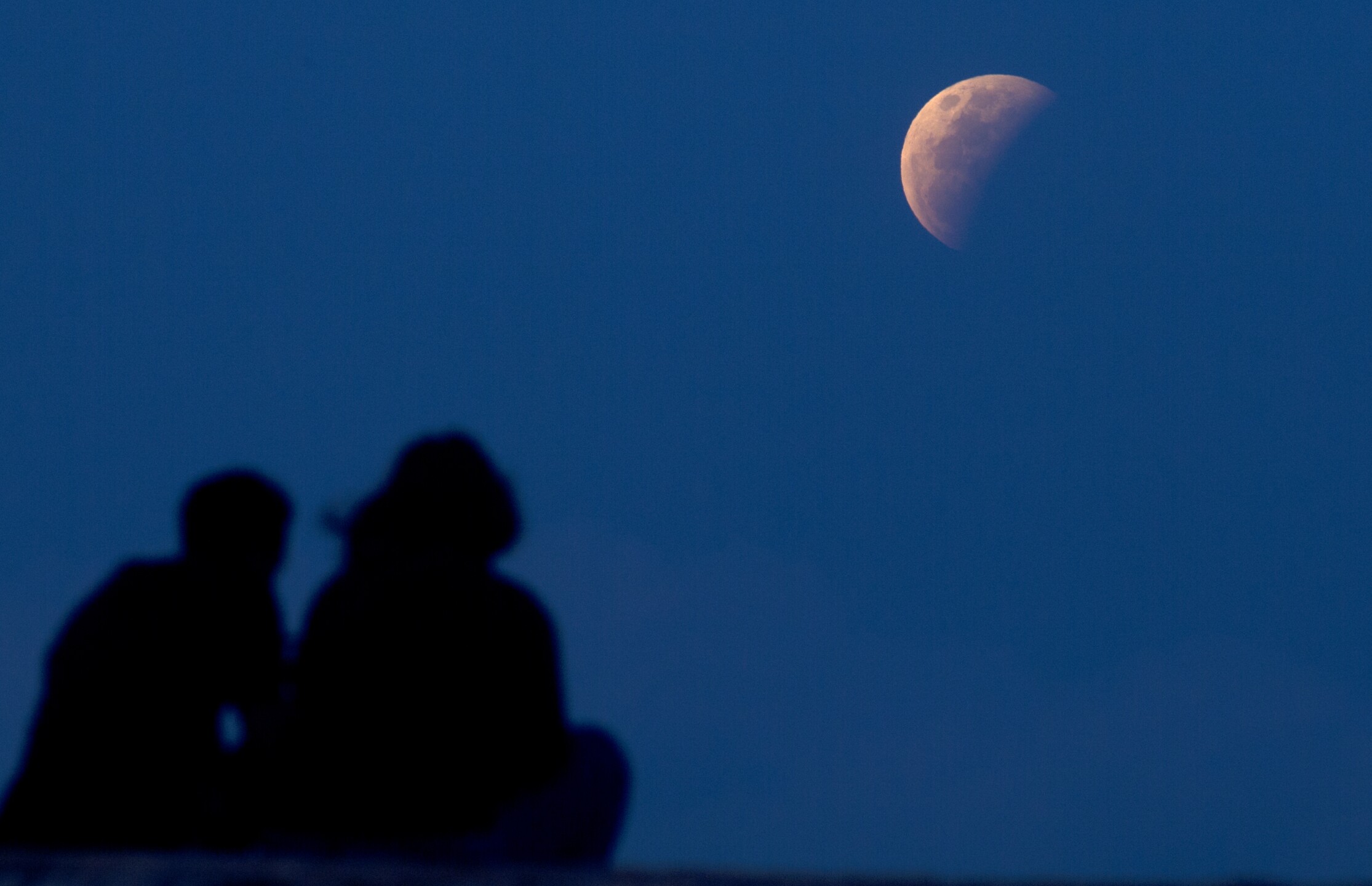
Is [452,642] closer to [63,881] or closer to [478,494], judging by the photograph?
[478,494]

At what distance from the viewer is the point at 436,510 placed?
97.7 inches

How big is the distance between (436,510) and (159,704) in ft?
2.31

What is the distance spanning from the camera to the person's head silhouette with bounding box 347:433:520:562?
2.48 meters

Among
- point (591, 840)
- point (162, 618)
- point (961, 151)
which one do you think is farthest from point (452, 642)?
point (961, 151)

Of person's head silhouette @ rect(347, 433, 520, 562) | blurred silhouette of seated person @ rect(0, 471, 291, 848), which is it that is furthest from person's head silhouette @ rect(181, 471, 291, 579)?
person's head silhouette @ rect(347, 433, 520, 562)

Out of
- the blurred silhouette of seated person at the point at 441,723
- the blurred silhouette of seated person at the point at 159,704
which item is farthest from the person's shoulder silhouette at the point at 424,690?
the blurred silhouette of seated person at the point at 159,704

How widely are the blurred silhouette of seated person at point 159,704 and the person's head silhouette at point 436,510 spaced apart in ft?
1.10

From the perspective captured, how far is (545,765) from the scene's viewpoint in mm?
2320

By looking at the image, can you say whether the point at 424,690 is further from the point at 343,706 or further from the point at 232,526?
the point at 232,526

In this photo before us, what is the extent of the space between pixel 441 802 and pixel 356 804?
0.16 meters

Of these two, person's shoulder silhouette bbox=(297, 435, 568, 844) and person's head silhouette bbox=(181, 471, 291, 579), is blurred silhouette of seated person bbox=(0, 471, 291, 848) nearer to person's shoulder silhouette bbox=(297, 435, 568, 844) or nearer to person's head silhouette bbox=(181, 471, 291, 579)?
person's head silhouette bbox=(181, 471, 291, 579)

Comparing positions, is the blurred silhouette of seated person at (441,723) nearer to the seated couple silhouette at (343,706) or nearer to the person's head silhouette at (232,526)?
the seated couple silhouette at (343,706)

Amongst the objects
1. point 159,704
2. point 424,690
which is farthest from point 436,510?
point 159,704

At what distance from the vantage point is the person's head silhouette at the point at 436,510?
2.48m
